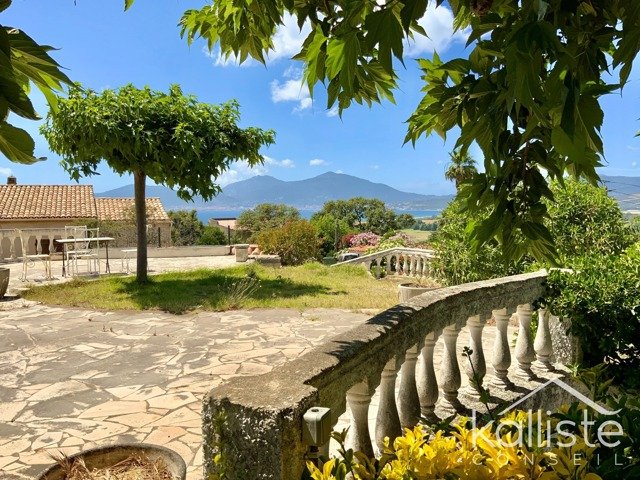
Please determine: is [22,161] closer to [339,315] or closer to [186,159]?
[339,315]

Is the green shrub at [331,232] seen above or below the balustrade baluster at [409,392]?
above

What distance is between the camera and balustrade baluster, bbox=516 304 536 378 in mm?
3439

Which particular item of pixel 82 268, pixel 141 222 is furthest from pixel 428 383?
pixel 82 268

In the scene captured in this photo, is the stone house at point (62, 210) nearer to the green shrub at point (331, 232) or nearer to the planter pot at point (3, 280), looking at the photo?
the green shrub at point (331, 232)

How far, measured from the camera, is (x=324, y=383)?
5.66ft

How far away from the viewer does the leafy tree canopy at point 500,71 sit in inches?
33.4

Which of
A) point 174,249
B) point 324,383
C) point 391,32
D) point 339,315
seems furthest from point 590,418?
point 174,249

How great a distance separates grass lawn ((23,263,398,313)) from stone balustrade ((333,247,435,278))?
2.96 feet

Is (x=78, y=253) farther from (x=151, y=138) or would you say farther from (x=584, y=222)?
(x=584, y=222)

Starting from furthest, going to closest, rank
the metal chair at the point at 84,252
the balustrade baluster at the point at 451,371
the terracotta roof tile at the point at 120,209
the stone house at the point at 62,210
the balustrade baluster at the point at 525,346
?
1. the terracotta roof tile at the point at 120,209
2. the stone house at the point at 62,210
3. the metal chair at the point at 84,252
4. the balustrade baluster at the point at 525,346
5. the balustrade baluster at the point at 451,371

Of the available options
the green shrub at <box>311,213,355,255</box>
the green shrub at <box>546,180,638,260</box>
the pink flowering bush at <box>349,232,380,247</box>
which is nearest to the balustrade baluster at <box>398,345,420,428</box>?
the green shrub at <box>546,180,638,260</box>

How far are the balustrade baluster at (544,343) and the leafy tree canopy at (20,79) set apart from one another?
358 cm

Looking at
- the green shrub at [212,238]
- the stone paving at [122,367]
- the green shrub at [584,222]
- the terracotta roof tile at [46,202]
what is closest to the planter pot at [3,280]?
the stone paving at [122,367]

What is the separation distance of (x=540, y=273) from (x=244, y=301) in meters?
6.40
